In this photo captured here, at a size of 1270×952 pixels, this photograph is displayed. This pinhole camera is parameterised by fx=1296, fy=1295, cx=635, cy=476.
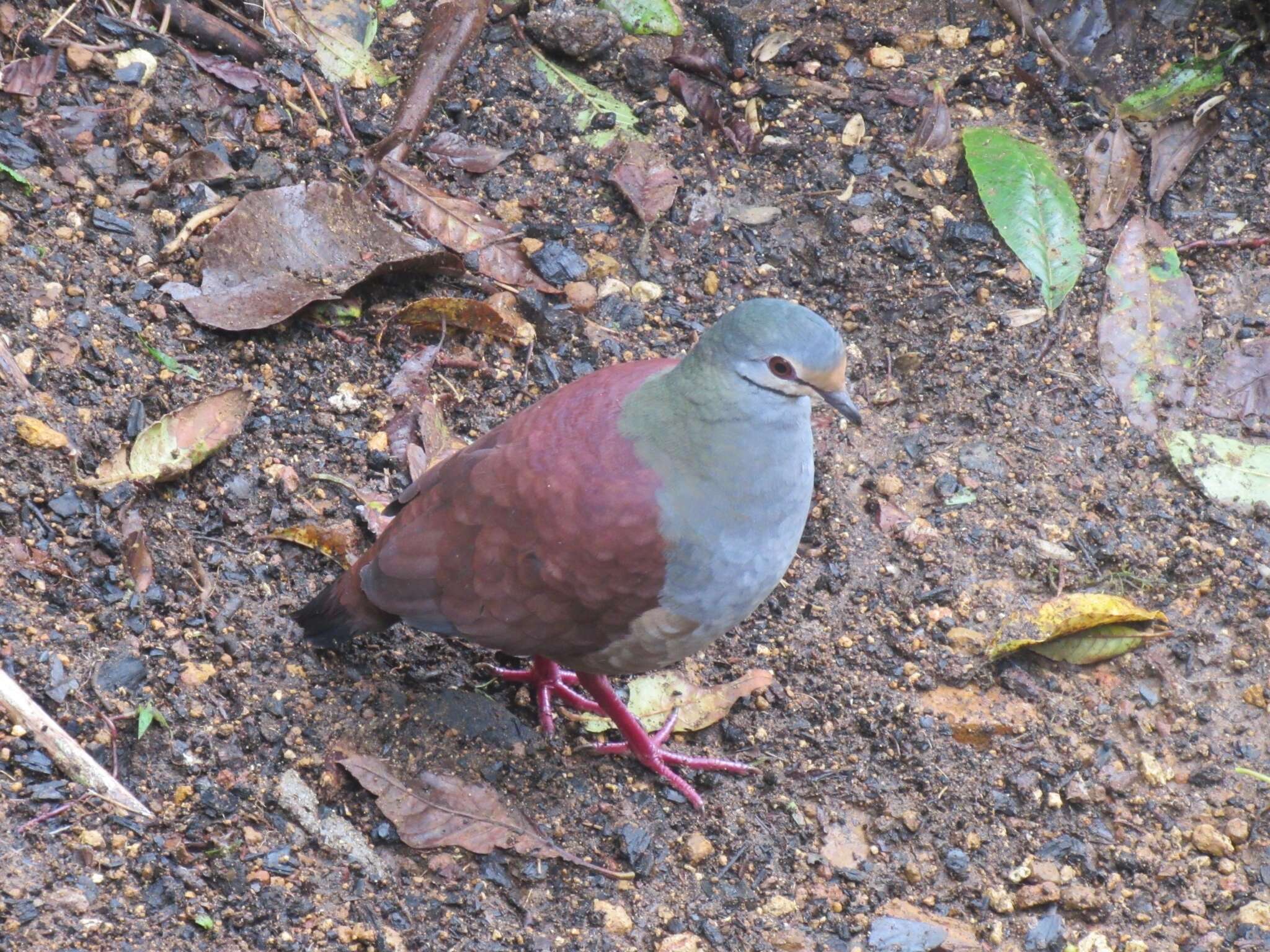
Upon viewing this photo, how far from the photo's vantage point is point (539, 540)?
3375mm

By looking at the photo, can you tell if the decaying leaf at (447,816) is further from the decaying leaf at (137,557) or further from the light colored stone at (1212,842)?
the light colored stone at (1212,842)

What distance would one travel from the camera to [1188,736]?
386 centimetres

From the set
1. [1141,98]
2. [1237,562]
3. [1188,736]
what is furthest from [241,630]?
[1141,98]

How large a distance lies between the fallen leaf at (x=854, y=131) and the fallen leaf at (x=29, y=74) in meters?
2.88

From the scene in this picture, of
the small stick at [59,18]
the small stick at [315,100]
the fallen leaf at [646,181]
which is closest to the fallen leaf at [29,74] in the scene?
the small stick at [59,18]

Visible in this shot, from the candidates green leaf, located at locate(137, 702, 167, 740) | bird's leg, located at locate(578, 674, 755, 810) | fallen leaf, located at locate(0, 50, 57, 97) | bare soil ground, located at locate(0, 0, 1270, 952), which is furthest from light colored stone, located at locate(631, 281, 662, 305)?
green leaf, located at locate(137, 702, 167, 740)

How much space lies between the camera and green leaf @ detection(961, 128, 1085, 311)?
4738 mm

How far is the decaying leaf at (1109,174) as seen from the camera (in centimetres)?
486

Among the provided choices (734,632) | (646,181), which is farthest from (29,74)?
(734,632)

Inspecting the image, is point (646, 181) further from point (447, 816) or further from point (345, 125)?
point (447, 816)

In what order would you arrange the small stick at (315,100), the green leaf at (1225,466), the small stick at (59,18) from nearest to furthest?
1. the green leaf at (1225,466)
2. the small stick at (59,18)
3. the small stick at (315,100)

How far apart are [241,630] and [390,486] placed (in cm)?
74

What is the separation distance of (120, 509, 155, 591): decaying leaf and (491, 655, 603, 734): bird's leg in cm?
106

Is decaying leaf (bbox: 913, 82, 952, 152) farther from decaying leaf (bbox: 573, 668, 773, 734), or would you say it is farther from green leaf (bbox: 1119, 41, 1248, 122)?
decaying leaf (bbox: 573, 668, 773, 734)
